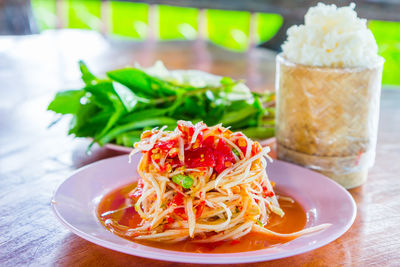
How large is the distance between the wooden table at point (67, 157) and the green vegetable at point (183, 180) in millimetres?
157

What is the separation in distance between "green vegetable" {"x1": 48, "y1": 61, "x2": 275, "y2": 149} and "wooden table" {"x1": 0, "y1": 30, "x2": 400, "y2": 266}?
0.33 feet

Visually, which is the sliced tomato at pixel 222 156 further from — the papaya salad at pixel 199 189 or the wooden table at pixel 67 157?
the wooden table at pixel 67 157

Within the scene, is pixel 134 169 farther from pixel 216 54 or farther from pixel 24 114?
pixel 216 54

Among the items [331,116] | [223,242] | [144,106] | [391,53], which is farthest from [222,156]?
[391,53]

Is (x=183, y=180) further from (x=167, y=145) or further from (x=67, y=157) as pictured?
(x=67, y=157)

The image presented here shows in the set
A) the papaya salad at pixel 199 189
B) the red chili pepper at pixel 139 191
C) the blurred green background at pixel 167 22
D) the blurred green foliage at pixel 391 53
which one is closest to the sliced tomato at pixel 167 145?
the papaya salad at pixel 199 189

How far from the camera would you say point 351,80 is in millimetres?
1161

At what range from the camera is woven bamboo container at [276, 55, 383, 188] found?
117 cm

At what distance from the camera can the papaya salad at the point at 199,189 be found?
0.96 m

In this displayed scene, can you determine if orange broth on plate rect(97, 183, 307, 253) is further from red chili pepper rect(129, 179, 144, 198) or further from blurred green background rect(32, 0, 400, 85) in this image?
blurred green background rect(32, 0, 400, 85)

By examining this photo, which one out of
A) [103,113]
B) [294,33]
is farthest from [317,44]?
[103,113]

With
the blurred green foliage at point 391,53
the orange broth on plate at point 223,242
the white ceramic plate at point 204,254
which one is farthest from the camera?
the blurred green foliage at point 391,53

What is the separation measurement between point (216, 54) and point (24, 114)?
1355mm

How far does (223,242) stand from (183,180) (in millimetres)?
145
